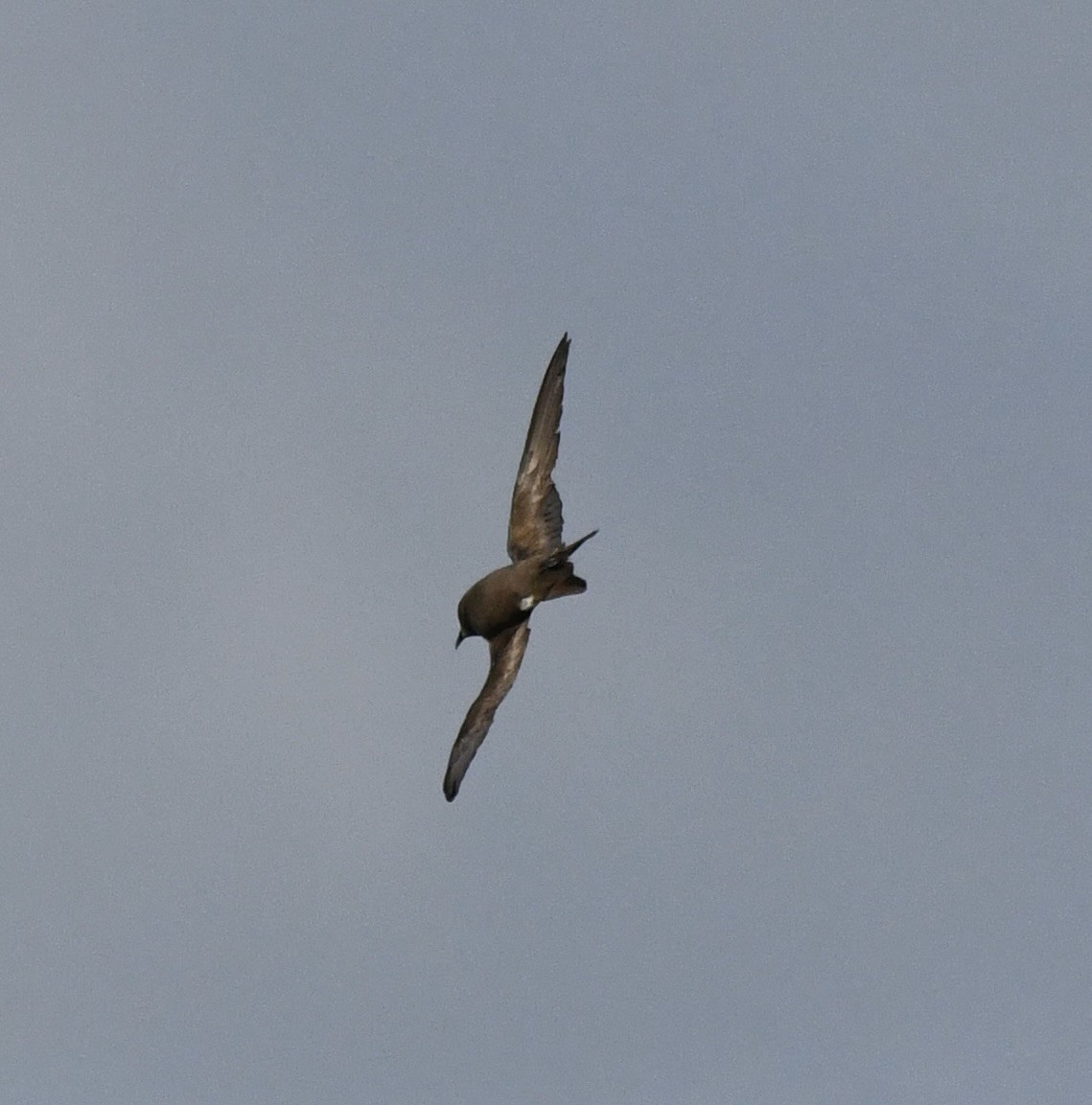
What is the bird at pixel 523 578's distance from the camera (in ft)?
102

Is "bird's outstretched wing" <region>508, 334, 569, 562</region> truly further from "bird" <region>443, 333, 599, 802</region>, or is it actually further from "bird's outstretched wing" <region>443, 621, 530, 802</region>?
"bird's outstretched wing" <region>443, 621, 530, 802</region>

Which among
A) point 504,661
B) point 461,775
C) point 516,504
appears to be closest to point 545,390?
point 516,504

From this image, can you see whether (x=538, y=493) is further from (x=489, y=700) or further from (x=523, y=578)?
(x=489, y=700)

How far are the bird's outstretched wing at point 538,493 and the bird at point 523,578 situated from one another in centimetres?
2

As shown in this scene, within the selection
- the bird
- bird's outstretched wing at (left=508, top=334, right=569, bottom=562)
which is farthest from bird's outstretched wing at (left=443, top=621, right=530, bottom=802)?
bird's outstretched wing at (left=508, top=334, right=569, bottom=562)

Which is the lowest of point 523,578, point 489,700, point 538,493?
point 489,700

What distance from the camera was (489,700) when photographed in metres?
31.4

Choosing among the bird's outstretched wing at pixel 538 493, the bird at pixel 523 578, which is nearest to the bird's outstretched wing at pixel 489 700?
the bird at pixel 523 578

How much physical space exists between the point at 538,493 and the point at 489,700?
4809 millimetres

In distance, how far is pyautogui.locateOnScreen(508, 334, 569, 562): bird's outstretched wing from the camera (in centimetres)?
3459

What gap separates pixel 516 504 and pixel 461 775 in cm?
631

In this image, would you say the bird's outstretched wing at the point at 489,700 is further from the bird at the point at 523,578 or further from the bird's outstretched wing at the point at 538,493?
the bird's outstretched wing at the point at 538,493

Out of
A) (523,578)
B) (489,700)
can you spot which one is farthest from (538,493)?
(489,700)

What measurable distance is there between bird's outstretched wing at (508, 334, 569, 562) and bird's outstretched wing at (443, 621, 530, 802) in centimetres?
232
